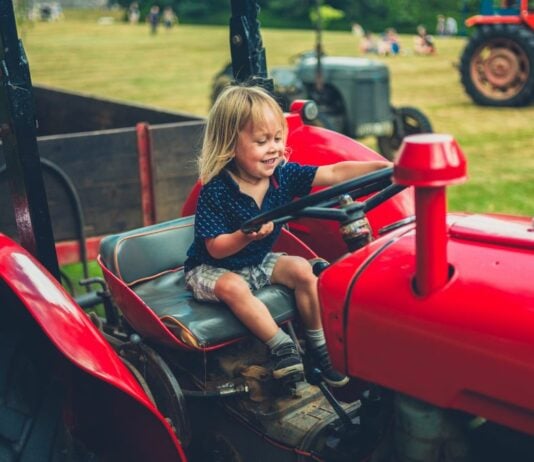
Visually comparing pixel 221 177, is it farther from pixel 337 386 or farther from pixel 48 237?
pixel 337 386

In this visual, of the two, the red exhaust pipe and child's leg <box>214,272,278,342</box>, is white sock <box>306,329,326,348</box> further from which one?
the red exhaust pipe

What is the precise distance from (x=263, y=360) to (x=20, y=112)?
83cm

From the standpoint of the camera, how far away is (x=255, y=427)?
6.75ft

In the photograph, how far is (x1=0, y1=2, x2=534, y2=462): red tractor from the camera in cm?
135

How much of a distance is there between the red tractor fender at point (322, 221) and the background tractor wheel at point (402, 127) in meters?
4.95

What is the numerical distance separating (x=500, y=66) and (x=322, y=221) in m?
9.24

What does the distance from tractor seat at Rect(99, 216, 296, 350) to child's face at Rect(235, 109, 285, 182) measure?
1.02 ft

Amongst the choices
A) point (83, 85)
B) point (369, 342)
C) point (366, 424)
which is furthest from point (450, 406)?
point (83, 85)

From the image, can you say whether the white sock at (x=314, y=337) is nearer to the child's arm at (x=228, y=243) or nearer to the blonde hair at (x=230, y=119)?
the child's arm at (x=228, y=243)

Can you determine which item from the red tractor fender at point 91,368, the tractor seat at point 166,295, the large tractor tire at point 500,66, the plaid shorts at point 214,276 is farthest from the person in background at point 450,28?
the red tractor fender at point 91,368

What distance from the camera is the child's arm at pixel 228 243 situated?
1943 millimetres

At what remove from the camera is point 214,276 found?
2.15 meters

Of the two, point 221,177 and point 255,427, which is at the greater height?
point 221,177

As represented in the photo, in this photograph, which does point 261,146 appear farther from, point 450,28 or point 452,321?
point 450,28
